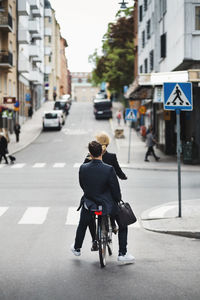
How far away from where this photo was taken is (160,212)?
1169 centimetres

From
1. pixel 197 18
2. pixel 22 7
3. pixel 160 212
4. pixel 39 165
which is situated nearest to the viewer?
pixel 160 212

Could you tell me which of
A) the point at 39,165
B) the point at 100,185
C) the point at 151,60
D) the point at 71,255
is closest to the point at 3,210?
the point at 71,255

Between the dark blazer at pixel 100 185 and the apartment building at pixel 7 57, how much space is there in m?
35.4

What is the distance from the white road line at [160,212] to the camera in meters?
11.3

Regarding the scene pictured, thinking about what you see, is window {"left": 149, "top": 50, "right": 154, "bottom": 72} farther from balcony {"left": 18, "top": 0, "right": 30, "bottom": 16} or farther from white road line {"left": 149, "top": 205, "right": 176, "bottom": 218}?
white road line {"left": 149, "top": 205, "right": 176, "bottom": 218}

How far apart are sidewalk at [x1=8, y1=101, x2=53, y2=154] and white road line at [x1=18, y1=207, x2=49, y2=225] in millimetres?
22500

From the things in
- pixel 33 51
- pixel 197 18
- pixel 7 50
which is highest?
pixel 33 51

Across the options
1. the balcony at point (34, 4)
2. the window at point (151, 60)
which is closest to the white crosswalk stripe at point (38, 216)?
the window at point (151, 60)

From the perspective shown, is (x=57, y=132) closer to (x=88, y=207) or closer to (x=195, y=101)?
(x=195, y=101)

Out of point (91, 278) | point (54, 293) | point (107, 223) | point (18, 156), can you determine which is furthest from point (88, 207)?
point (18, 156)

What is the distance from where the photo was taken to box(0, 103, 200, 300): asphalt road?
6.06 metres

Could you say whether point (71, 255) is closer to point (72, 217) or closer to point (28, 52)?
point (72, 217)

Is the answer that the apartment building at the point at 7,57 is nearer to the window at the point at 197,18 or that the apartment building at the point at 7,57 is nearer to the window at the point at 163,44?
the window at the point at 163,44

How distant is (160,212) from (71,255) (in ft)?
13.7
